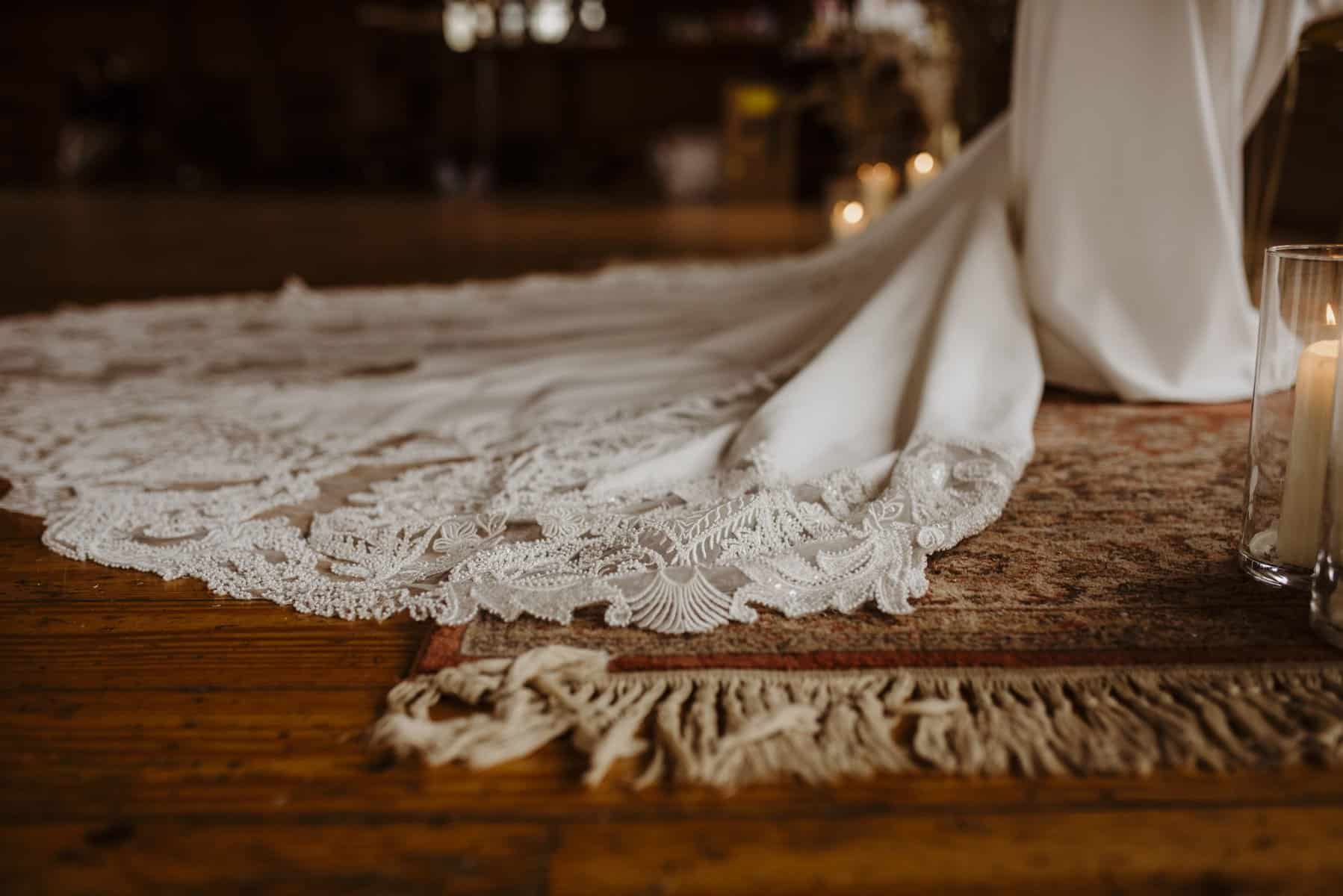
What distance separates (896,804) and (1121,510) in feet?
1.96

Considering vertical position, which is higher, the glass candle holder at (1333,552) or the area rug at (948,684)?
the glass candle holder at (1333,552)

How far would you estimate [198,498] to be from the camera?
118 centimetres

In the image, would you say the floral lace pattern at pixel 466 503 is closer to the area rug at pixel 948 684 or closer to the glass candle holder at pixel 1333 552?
the area rug at pixel 948 684

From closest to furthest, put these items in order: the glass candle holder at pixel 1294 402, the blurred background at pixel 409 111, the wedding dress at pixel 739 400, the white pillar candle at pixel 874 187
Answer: the glass candle holder at pixel 1294 402, the wedding dress at pixel 739 400, the white pillar candle at pixel 874 187, the blurred background at pixel 409 111

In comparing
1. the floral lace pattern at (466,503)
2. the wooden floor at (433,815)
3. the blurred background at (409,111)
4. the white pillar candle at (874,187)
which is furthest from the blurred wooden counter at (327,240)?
the wooden floor at (433,815)

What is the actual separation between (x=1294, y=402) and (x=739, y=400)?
742 millimetres

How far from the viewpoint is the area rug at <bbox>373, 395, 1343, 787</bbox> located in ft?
2.28

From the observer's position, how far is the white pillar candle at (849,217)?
116 inches

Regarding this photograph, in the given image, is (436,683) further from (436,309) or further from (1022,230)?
(436,309)

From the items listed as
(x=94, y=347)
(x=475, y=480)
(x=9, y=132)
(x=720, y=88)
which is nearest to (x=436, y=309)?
(x=94, y=347)

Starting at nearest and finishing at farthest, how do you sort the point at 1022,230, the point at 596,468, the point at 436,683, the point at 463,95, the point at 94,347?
the point at 436,683
the point at 596,468
the point at 1022,230
the point at 94,347
the point at 463,95

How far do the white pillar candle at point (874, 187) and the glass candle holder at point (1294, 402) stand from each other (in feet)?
7.40

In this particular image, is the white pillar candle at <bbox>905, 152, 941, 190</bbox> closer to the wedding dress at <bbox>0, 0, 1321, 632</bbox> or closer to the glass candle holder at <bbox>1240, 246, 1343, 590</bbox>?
the wedding dress at <bbox>0, 0, 1321, 632</bbox>

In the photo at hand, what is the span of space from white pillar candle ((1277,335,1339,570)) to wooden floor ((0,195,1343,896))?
0.93ft
